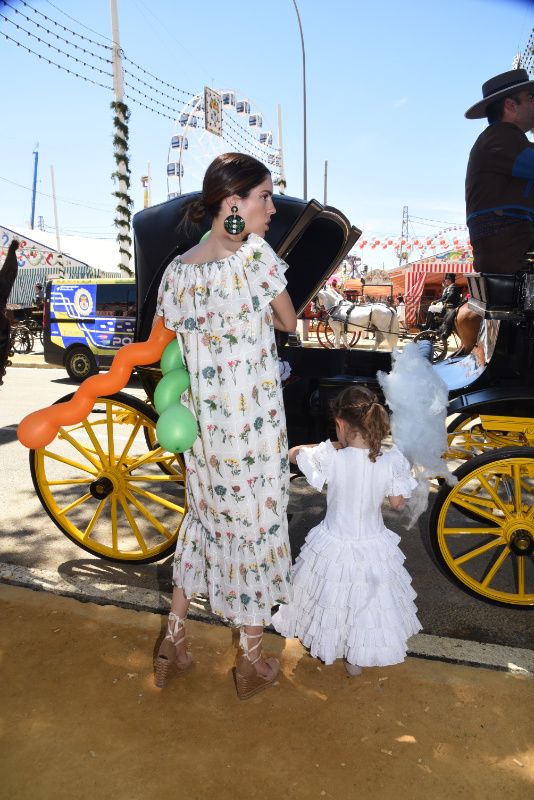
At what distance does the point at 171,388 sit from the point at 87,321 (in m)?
8.98

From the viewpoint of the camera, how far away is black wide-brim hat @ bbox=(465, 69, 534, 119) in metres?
2.82

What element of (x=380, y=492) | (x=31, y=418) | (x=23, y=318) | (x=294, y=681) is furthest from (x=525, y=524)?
(x=23, y=318)

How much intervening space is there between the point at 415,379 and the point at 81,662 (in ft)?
6.19

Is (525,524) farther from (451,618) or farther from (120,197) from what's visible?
(120,197)

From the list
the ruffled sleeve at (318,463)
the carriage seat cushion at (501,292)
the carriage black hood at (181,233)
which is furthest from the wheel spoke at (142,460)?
the carriage seat cushion at (501,292)

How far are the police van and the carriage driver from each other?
23.9ft

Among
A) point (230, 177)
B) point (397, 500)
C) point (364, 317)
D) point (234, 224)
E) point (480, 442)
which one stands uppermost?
point (364, 317)

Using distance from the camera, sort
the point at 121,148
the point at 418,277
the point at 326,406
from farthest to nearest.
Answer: the point at 418,277
the point at 121,148
the point at 326,406

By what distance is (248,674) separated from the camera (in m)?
2.15

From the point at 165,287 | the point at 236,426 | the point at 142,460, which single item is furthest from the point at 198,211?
the point at 142,460

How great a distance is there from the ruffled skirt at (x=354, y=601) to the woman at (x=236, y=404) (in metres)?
0.20

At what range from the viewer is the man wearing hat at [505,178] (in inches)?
110

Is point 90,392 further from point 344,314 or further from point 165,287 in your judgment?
point 344,314

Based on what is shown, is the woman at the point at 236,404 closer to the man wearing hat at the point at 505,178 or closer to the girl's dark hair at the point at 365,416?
the girl's dark hair at the point at 365,416
